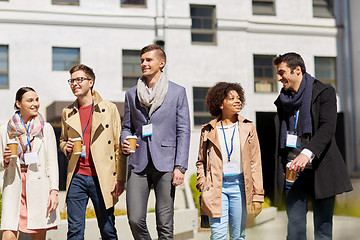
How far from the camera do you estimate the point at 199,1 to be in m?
17.5

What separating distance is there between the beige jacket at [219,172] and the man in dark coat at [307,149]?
25 centimetres

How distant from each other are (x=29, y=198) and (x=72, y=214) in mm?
532

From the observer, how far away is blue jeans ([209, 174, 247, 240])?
469 centimetres

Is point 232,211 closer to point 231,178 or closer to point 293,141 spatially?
point 231,178

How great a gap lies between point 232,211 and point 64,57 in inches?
499

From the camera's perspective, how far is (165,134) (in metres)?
4.73

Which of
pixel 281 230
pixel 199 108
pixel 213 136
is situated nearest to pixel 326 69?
pixel 199 108

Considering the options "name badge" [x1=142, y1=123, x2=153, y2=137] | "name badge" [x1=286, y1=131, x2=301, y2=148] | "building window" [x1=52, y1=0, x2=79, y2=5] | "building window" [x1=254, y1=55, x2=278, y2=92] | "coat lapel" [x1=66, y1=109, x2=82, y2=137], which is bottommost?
"name badge" [x1=286, y1=131, x2=301, y2=148]

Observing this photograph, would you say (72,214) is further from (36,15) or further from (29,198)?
(36,15)

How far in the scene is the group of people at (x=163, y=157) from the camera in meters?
4.38

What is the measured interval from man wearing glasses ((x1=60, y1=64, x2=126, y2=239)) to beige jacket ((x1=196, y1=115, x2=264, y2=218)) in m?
0.84

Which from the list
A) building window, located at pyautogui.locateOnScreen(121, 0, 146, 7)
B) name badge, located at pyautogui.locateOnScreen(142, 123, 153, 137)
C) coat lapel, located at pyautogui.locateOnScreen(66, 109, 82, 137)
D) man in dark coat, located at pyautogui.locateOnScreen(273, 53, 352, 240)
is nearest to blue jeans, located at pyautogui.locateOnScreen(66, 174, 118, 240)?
coat lapel, located at pyautogui.locateOnScreen(66, 109, 82, 137)

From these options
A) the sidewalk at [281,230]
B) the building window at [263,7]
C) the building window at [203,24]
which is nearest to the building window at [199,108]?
the building window at [203,24]

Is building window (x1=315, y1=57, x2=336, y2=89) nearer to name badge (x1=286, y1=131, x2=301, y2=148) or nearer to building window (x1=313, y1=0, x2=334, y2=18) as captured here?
building window (x1=313, y1=0, x2=334, y2=18)
